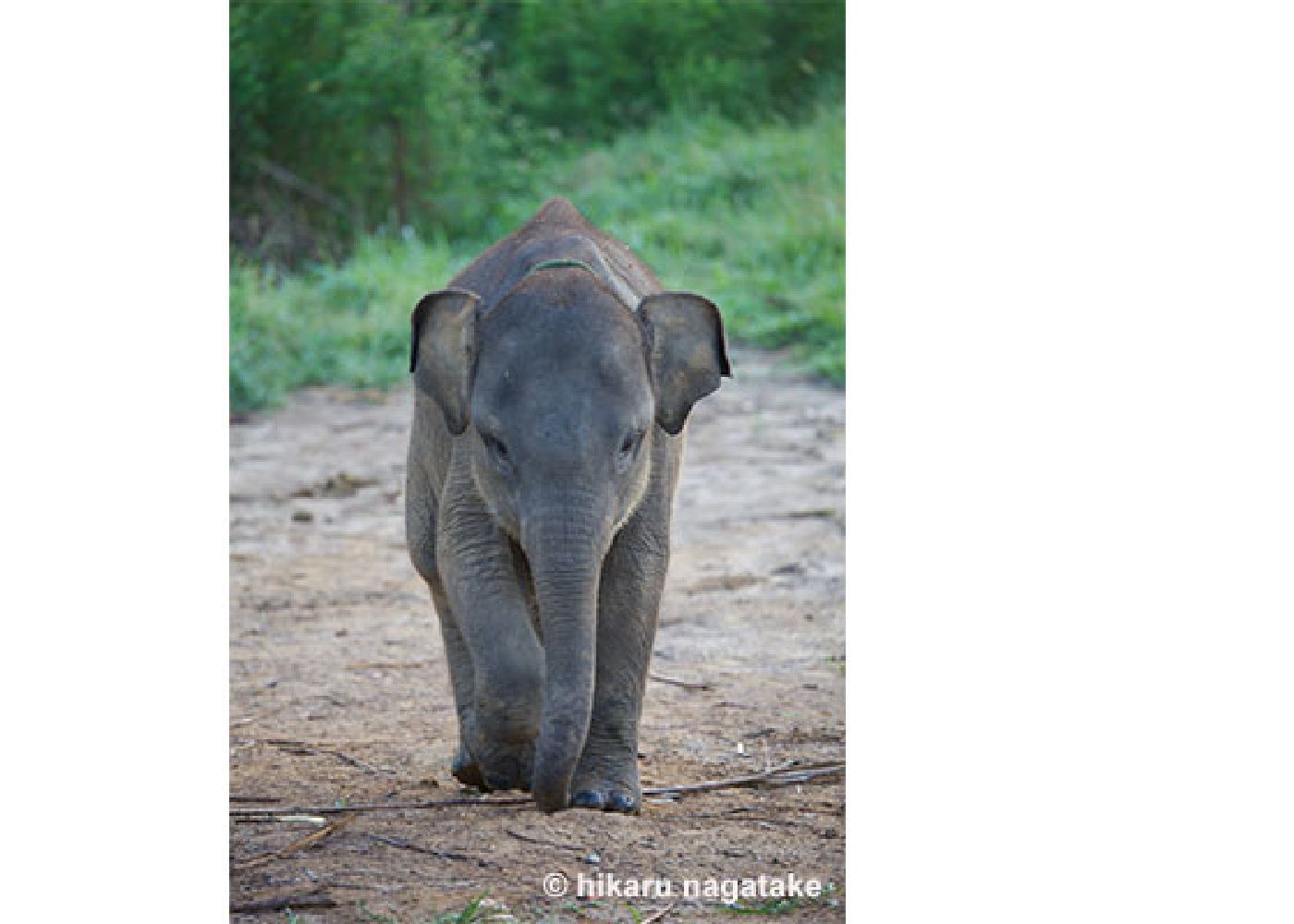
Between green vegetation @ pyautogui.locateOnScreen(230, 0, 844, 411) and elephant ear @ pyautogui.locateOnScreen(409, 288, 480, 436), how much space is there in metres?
1.99

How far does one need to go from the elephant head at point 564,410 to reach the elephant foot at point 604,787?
21.2 inches

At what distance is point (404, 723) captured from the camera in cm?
539

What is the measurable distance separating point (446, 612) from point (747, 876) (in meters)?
1.10

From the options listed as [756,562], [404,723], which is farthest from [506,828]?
[756,562]

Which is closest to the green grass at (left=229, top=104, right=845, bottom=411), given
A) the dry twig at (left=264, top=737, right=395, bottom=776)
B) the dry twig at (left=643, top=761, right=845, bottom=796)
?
Answer: the dry twig at (left=264, top=737, right=395, bottom=776)

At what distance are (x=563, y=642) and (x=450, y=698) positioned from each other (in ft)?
6.18

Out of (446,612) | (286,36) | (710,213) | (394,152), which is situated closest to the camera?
(446,612)

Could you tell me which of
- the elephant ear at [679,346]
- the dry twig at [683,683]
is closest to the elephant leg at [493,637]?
the elephant ear at [679,346]

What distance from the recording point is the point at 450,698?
18.5 feet

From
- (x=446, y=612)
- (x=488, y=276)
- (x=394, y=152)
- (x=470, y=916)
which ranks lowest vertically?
(x=470, y=916)

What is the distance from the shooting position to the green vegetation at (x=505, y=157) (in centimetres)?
656

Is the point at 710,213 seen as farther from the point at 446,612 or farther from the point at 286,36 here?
the point at 446,612

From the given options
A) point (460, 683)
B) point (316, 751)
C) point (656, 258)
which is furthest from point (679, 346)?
point (656, 258)

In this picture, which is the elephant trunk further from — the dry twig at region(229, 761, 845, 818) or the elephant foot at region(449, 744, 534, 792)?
the dry twig at region(229, 761, 845, 818)
